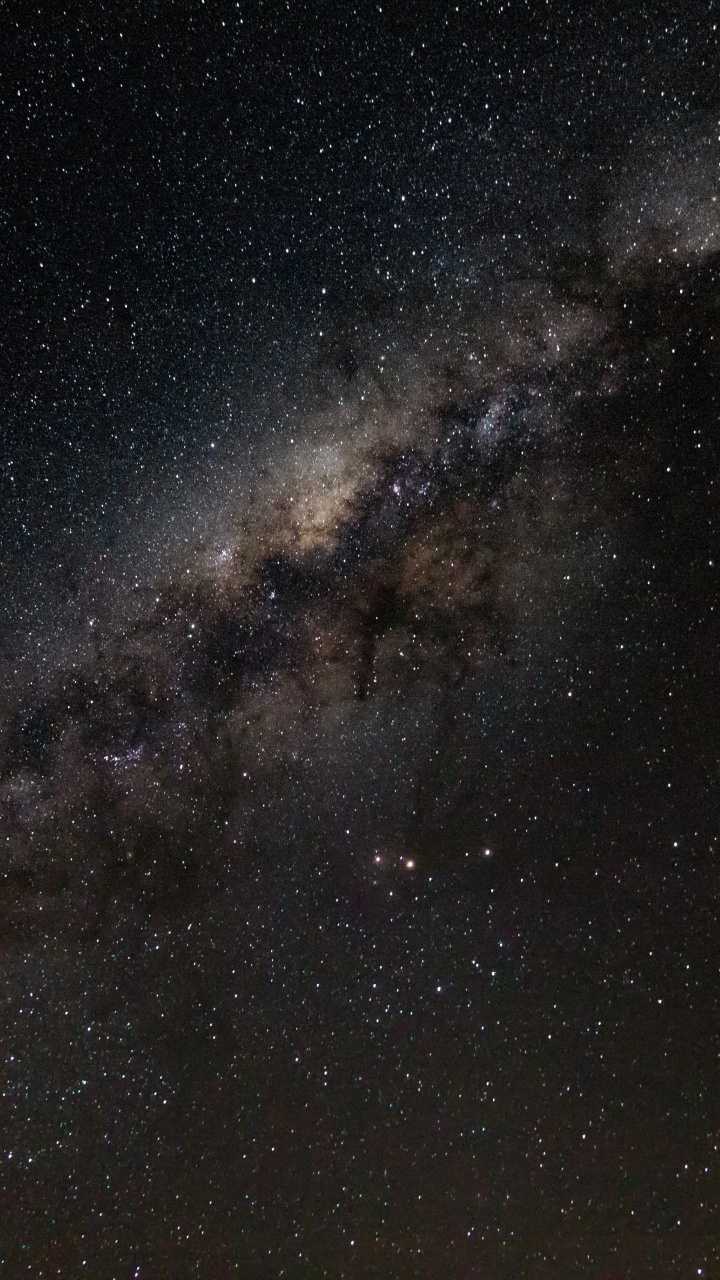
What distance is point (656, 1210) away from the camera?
4004mm

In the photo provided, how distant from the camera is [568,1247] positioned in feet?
13.3

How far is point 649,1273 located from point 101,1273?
3.24 meters

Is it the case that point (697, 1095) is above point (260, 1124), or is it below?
below

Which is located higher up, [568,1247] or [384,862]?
[384,862]

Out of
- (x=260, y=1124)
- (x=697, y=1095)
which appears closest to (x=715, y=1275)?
(x=697, y=1095)

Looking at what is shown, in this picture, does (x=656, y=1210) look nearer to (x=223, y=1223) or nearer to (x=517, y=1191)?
(x=517, y=1191)

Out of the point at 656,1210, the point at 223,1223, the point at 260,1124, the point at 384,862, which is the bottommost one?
the point at 656,1210

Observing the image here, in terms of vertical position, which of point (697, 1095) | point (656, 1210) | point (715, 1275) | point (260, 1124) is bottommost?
point (715, 1275)

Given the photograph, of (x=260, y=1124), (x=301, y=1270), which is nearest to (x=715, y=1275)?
(x=301, y=1270)

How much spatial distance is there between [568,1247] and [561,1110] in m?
0.84

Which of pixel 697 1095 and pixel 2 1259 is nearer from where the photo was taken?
pixel 697 1095

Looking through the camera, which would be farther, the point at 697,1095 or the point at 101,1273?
the point at 101,1273

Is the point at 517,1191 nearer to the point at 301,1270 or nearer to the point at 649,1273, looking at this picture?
the point at 649,1273

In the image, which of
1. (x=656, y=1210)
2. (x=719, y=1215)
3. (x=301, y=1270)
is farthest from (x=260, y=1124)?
(x=719, y=1215)
